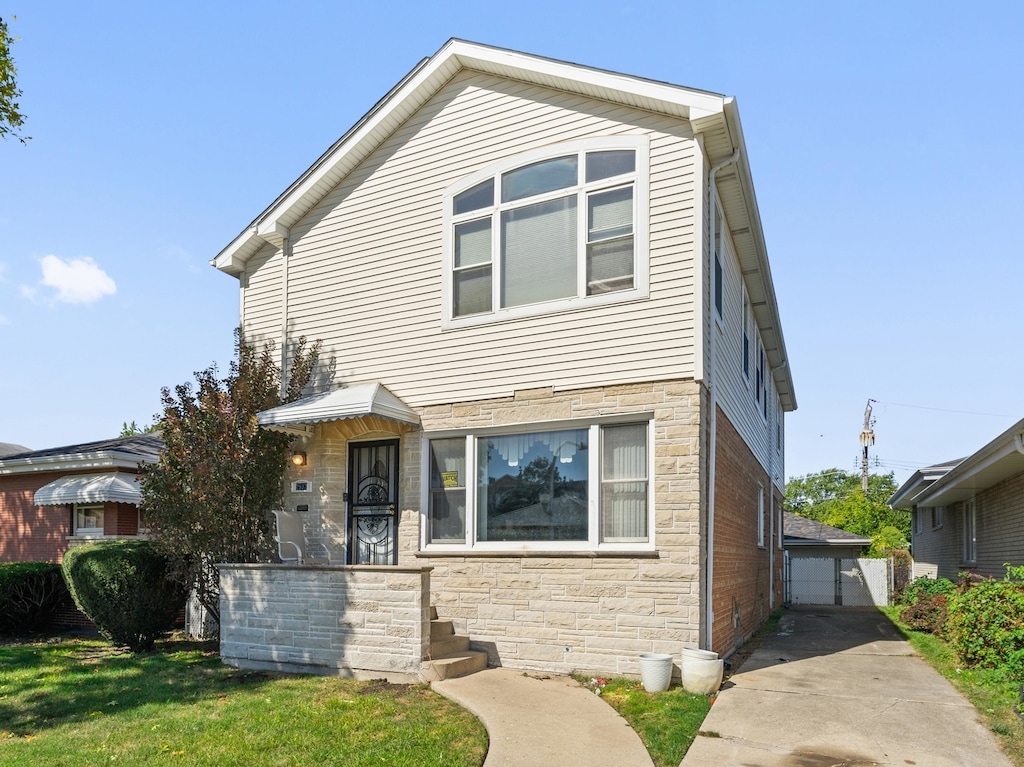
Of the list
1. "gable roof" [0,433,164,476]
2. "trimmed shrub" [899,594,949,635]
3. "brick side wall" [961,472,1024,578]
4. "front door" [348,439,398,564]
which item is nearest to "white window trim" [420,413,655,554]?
"front door" [348,439,398,564]

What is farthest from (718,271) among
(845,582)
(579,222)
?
(845,582)

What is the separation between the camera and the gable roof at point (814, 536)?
29938 millimetres

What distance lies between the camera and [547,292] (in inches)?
412

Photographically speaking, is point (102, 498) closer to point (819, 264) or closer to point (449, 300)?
point (449, 300)

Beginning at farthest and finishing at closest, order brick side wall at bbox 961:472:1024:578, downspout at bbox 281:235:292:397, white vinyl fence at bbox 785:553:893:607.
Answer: white vinyl fence at bbox 785:553:893:607, brick side wall at bbox 961:472:1024:578, downspout at bbox 281:235:292:397

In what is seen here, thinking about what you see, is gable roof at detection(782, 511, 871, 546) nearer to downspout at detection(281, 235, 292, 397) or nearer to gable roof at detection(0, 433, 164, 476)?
gable roof at detection(0, 433, 164, 476)

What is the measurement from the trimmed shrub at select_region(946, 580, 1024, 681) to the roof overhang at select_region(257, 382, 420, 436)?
7.48 m

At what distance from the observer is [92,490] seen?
14828mm

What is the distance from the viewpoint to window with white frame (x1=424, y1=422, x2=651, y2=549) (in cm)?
968

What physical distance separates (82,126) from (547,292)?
652 centimetres

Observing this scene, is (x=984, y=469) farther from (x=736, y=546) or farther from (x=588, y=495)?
(x=588, y=495)

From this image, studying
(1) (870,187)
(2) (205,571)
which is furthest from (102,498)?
(1) (870,187)

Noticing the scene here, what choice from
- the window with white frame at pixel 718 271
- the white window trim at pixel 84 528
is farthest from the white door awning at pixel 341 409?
the white window trim at pixel 84 528

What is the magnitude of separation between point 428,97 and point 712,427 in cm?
606
